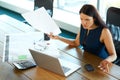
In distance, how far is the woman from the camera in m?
1.77

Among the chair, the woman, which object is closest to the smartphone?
the woman

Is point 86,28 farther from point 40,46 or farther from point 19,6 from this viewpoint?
point 19,6

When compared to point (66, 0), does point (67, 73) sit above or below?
below

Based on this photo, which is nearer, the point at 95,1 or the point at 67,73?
the point at 67,73

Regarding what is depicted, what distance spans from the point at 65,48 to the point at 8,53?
0.47 metres

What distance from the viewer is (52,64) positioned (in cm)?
144

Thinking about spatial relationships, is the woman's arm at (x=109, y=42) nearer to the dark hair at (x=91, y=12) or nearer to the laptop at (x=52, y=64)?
the dark hair at (x=91, y=12)

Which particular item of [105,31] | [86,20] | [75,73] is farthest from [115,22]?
[75,73]

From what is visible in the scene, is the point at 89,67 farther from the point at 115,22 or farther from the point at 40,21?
the point at 115,22

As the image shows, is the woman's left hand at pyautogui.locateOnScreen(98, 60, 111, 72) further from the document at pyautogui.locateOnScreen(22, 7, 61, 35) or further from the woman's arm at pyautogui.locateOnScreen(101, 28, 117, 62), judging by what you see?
the document at pyautogui.locateOnScreen(22, 7, 61, 35)

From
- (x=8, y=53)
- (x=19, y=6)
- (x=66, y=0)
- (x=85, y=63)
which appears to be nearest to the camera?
(x=85, y=63)

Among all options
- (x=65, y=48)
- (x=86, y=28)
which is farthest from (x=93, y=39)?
(x=65, y=48)

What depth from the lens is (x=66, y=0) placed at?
15.6ft

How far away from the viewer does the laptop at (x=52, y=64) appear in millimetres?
1400
